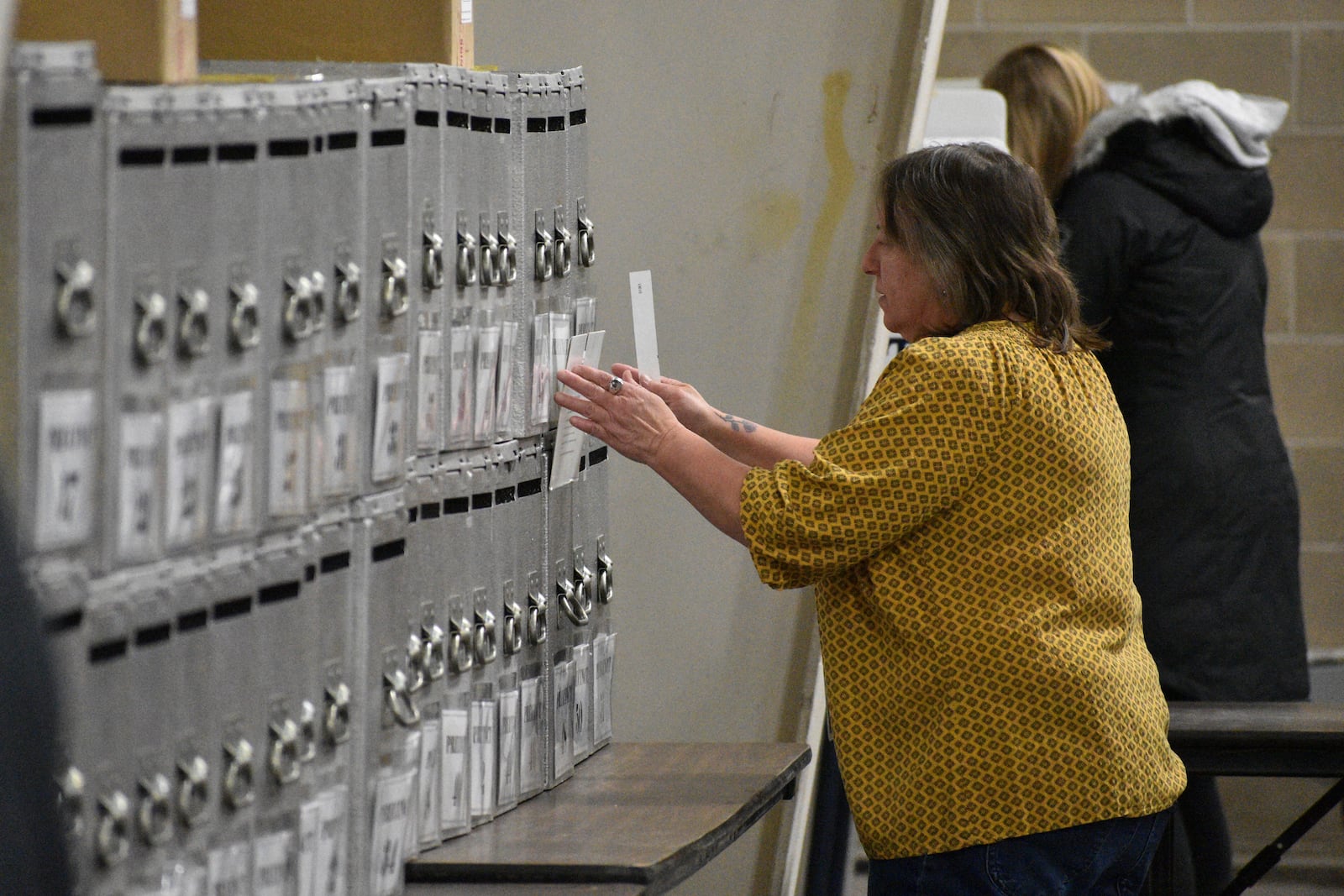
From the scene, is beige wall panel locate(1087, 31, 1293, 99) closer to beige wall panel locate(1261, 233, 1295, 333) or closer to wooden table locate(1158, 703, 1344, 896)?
beige wall panel locate(1261, 233, 1295, 333)

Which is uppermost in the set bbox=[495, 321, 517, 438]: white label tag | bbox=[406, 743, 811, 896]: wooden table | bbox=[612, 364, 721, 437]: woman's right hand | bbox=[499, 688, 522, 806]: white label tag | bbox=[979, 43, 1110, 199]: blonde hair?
bbox=[979, 43, 1110, 199]: blonde hair

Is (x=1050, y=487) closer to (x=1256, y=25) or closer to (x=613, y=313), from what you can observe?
(x=613, y=313)

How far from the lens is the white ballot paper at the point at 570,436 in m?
1.64

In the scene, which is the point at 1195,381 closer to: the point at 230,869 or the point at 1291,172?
the point at 1291,172

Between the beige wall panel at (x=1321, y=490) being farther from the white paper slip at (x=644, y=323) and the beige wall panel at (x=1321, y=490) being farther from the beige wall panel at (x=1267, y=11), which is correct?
the white paper slip at (x=644, y=323)

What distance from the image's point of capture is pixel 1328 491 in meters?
4.05

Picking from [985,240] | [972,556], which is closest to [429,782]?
[972,556]

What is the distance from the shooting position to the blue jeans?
163 centimetres

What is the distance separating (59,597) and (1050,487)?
0.98 m

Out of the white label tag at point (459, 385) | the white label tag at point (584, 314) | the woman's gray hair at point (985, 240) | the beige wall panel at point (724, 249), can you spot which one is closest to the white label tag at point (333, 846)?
the white label tag at point (459, 385)

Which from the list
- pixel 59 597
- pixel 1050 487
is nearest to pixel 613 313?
pixel 1050 487

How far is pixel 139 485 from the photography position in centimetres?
103

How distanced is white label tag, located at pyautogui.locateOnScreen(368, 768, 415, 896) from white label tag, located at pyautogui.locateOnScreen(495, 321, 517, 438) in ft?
1.12

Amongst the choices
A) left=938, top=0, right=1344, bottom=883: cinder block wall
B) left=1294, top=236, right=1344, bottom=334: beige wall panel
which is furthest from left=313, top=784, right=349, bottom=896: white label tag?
left=1294, top=236, right=1344, bottom=334: beige wall panel
